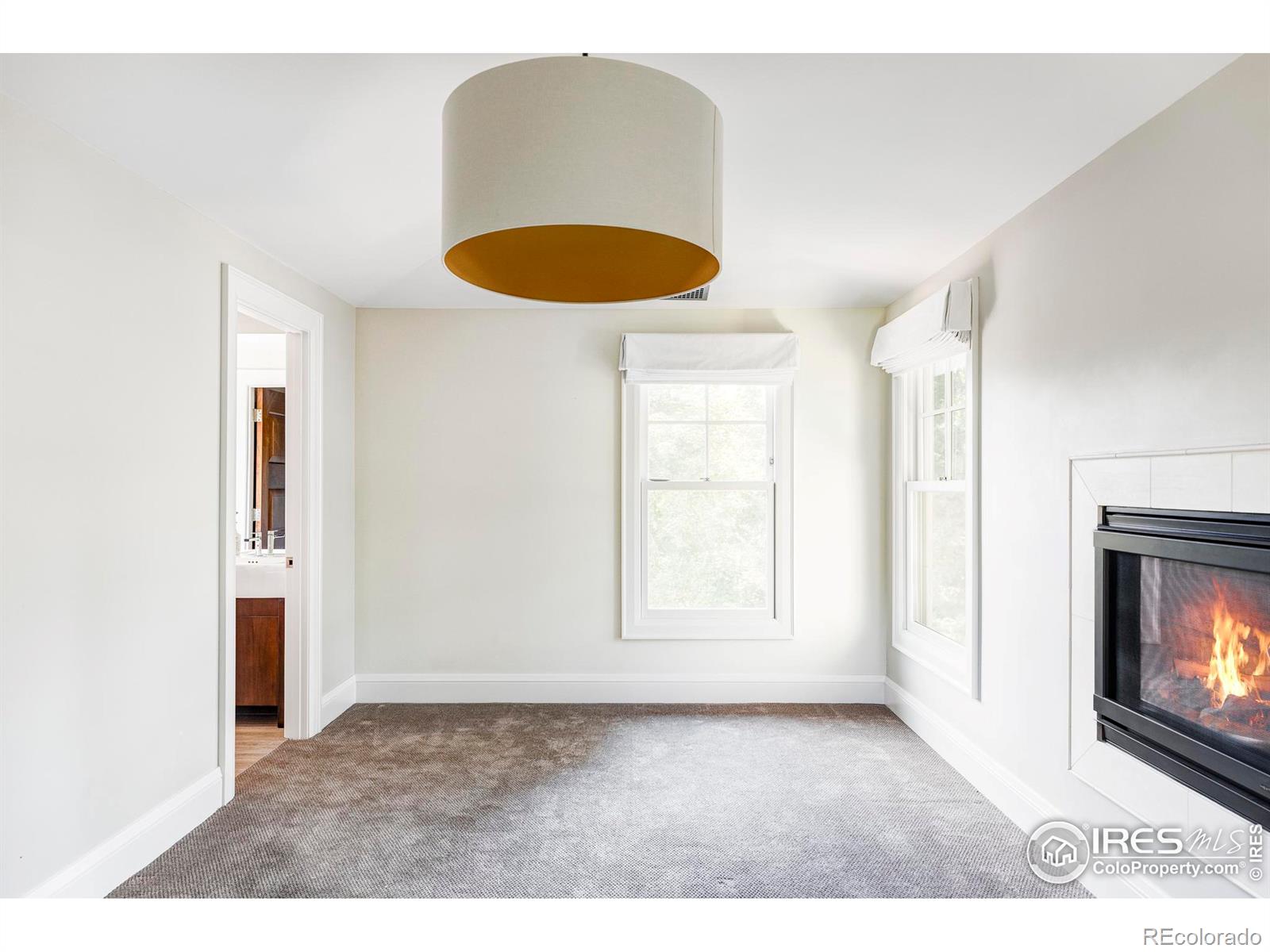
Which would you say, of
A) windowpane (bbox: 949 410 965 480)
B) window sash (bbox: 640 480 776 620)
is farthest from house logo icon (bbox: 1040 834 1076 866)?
window sash (bbox: 640 480 776 620)

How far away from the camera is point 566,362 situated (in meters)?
4.51

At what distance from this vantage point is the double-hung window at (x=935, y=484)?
3307 millimetres

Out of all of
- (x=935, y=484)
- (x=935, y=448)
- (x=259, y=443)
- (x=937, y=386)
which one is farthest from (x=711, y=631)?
(x=259, y=443)

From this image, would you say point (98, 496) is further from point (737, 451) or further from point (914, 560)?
point (914, 560)

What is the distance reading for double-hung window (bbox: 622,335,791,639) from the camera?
178 inches

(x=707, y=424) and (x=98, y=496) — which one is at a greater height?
(x=707, y=424)

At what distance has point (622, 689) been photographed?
4.49 metres

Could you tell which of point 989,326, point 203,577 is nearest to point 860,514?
point 989,326

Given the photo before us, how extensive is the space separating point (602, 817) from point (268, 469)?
3567 mm

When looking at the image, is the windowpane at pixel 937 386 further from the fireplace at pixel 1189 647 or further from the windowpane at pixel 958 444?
the fireplace at pixel 1189 647

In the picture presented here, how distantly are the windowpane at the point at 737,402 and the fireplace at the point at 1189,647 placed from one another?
2320mm

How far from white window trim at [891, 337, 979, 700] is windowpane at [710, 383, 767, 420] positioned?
75 cm
